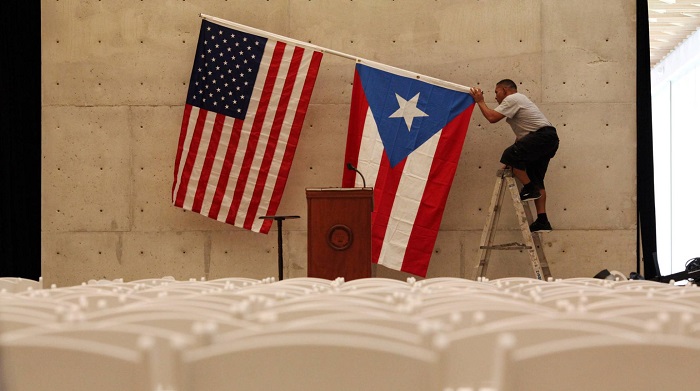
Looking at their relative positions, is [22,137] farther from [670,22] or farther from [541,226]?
[670,22]

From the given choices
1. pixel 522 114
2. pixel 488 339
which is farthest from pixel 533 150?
pixel 488 339

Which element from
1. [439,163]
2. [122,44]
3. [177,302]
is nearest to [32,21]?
[122,44]

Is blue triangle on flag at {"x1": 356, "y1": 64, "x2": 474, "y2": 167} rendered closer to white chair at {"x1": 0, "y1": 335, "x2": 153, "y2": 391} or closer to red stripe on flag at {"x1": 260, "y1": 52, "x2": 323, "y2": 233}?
red stripe on flag at {"x1": 260, "y1": 52, "x2": 323, "y2": 233}

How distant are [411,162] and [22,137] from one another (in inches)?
157

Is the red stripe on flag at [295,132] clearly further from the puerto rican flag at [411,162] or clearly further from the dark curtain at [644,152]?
the dark curtain at [644,152]

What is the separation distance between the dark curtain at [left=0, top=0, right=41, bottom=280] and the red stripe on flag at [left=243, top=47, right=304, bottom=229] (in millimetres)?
2320

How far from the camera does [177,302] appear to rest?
85.4 inches

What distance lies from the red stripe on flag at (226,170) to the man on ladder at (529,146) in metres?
2.25

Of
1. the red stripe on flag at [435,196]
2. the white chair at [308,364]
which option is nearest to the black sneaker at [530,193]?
the red stripe on flag at [435,196]

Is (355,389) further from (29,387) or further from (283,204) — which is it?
(283,204)

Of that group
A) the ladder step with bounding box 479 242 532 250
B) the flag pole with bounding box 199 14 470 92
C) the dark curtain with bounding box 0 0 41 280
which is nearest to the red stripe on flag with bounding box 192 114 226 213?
the flag pole with bounding box 199 14 470 92

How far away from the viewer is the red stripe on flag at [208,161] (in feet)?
24.3

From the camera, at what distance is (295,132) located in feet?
24.1

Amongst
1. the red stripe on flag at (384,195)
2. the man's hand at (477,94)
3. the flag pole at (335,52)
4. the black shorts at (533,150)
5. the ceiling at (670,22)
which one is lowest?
the red stripe on flag at (384,195)
